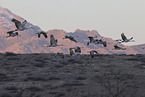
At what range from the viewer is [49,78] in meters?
35.2

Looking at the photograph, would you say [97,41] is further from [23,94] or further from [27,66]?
[27,66]

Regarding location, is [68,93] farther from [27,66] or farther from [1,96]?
[27,66]

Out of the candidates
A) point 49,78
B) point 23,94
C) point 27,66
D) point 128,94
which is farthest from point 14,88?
point 27,66

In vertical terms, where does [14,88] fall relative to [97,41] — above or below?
below

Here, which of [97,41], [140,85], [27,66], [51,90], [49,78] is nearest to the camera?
[97,41]

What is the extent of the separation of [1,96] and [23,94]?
1.86 meters

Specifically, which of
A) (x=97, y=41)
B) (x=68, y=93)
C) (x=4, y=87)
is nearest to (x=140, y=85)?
(x=68, y=93)

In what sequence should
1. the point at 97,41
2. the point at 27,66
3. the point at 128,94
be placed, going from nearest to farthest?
the point at 97,41 → the point at 128,94 → the point at 27,66

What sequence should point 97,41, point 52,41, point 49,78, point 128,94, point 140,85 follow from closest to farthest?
1. point 52,41
2. point 97,41
3. point 128,94
4. point 140,85
5. point 49,78

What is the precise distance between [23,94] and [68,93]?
3.92 m


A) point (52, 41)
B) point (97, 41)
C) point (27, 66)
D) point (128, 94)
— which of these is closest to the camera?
point (52, 41)

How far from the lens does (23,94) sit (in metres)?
24.7

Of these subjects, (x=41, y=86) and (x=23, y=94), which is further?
(x=41, y=86)

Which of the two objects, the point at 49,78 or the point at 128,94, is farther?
the point at 49,78
